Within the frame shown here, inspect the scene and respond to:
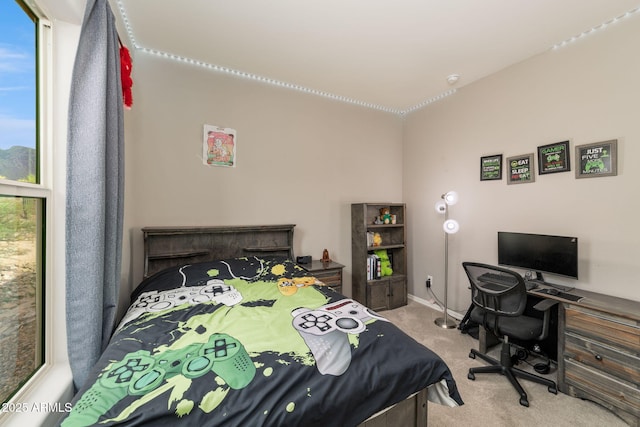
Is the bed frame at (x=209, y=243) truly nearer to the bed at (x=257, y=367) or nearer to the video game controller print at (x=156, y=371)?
the bed at (x=257, y=367)

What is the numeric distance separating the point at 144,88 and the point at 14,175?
169 cm

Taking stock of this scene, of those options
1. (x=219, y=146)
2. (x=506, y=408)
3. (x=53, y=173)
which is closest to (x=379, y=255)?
(x=506, y=408)

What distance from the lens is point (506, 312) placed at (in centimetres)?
191

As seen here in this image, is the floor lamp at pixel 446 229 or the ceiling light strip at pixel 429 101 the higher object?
the ceiling light strip at pixel 429 101

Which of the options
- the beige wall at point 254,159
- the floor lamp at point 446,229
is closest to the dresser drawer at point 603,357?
the floor lamp at point 446,229

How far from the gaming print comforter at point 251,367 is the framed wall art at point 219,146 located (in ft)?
4.85

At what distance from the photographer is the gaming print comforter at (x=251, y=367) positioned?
2.80ft

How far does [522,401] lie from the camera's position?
5.74 feet

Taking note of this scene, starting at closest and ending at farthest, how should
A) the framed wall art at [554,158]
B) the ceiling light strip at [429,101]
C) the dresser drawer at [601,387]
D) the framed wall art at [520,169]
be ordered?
the dresser drawer at [601,387] < the framed wall art at [554,158] < the framed wall art at [520,169] < the ceiling light strip at [429,101]

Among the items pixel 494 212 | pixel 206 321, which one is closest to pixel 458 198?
pixel 494 212

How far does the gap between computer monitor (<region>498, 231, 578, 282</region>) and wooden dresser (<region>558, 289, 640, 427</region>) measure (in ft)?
0.85

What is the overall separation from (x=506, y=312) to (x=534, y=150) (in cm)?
161

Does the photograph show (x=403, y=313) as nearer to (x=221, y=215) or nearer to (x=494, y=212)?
(x=494, y=212)

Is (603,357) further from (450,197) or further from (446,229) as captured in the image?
(450,197)
